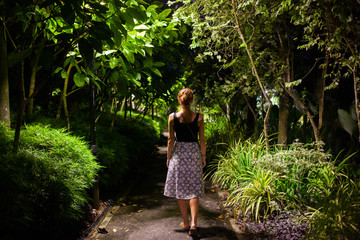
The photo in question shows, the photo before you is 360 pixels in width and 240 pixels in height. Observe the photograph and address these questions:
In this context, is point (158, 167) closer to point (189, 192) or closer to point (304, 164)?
point (189, 192)

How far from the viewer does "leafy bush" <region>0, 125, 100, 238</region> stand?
2.16 metres

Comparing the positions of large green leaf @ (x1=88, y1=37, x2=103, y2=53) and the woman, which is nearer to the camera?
large green leaf @ (x1=88, y1=37, x2=103, y2=53)

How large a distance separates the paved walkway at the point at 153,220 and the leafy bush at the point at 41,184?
2.69ft

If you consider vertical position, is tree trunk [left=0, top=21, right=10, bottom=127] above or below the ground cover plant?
above

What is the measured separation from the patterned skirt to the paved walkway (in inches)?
23.1

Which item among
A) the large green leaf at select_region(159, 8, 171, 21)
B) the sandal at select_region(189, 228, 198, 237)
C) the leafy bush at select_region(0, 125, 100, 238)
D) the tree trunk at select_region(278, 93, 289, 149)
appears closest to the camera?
the leafy bush at select_region(0, 125, 100, 238)

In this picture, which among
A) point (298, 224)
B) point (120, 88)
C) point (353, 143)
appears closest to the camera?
point (298, 224)

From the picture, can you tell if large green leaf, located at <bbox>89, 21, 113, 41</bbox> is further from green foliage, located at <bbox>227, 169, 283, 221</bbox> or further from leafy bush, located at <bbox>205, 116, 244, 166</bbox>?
leafy bush, located at <bbox>205, 116, 244, 166</bbox>

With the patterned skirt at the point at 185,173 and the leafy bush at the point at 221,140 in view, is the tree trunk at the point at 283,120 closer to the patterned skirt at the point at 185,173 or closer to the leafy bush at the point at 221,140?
the leafy bush at the point at 221,140

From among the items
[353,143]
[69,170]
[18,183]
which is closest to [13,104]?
[69,170]

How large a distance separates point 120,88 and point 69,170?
1.22 metres

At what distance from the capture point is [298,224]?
3207 millimetres

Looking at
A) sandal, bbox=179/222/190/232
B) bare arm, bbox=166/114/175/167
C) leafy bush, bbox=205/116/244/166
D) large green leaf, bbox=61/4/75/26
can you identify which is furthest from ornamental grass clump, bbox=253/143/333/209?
leafy bush, bbox=205/116/244/166

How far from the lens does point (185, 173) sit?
386 centimetres
